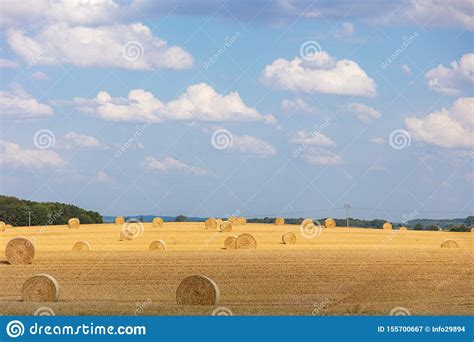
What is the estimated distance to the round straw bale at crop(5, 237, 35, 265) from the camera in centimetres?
4138

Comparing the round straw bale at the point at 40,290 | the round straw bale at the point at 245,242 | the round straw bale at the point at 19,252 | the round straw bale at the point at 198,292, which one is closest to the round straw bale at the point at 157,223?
the round straw bale at the point at 245,242

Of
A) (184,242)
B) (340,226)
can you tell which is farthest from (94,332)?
(340,226)

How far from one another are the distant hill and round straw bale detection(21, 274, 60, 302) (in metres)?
59.0

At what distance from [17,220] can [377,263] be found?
55832 mm

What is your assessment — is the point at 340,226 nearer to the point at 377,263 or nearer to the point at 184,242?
the point at 184,242

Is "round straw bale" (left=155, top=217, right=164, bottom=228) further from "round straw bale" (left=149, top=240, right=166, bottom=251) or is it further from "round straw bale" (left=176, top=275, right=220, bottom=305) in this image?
"round straw bale" (left=176, top=275, right=220, bottom=305)

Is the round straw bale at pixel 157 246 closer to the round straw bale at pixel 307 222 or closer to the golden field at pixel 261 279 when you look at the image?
the golden field at pixel 261 279

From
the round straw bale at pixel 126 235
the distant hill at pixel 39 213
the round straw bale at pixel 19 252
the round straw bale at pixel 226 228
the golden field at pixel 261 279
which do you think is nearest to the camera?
the golden field at pixel 261 279

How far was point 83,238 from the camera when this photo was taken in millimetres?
64125

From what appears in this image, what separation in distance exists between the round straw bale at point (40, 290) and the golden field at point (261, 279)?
0.69 meters

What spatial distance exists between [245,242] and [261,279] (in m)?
13.7

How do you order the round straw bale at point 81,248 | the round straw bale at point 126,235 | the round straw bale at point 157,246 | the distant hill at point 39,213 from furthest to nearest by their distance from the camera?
the distant hill at point 39,213 < the round straw bale at point 126,235 < the round straw bale at point 81,248 < the round straw bale at point 157,246

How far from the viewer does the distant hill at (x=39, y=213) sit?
89.1 metres

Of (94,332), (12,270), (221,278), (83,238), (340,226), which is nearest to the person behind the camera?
(94,332)
